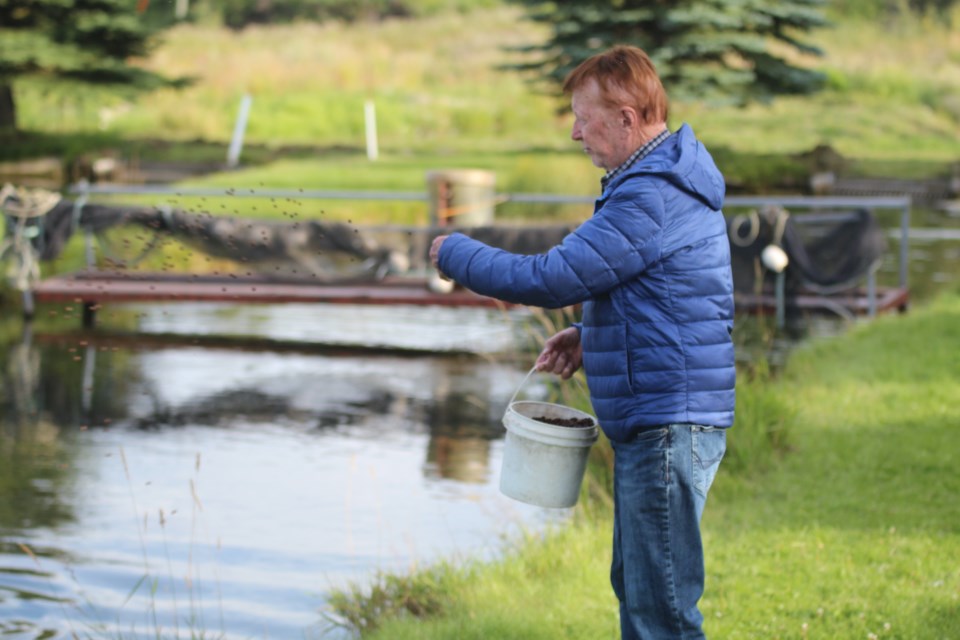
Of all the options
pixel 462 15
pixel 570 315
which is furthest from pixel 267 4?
pixel 570 315

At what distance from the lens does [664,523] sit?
420cm

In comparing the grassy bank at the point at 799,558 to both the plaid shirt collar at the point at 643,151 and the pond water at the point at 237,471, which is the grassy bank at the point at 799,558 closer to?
the pond water at the point at 237,471

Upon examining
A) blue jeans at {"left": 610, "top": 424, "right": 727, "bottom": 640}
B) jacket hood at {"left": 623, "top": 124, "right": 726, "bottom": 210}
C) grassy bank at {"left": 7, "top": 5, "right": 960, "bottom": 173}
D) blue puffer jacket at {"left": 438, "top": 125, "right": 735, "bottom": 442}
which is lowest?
grassy bank at {"left": 7, "top": 5, "right": 960, "bottom": 173}

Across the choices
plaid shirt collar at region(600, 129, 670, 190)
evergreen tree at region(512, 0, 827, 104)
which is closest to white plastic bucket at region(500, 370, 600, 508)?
plaid shirt collar at region(600, 129, 670, 190)

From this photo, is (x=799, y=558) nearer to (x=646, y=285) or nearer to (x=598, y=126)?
(x=646, y=285)

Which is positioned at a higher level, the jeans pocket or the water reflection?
the jeans pocket

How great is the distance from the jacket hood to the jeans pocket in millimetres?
628

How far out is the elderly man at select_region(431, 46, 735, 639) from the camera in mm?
4125

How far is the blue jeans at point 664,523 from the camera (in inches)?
165

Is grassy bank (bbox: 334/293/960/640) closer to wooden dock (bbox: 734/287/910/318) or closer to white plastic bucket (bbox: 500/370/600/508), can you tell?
white plastic bucket (bbox: 500/370/600/508)

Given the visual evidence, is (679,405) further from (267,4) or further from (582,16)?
(267,4)

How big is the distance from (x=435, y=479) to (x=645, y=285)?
4.75 m

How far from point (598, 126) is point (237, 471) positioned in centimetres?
→ 520

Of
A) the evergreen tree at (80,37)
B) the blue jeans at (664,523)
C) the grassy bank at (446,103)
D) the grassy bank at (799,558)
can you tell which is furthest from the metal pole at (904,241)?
the evergreen tree at (80,37)
